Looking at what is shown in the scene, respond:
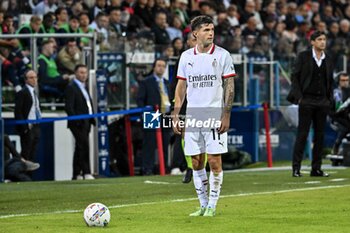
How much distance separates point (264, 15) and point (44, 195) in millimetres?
15639

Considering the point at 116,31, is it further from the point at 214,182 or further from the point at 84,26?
the point at 214,182

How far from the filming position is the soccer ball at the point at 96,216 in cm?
1141

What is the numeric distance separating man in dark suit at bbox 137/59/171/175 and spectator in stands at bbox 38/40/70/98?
1.59 metres

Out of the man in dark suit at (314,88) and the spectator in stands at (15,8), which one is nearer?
the man in dark suit at (314,88)

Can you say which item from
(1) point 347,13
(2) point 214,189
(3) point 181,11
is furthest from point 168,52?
(1) point 347,13

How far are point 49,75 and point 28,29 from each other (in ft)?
3.39

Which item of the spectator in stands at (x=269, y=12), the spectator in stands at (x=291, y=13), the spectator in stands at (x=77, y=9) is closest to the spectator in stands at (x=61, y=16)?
the spectator in stands at (x=77, y=9)

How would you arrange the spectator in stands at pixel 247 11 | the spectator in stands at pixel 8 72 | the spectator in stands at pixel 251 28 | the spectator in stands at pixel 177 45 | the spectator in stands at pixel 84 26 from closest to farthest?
the spectator in stands at pixel 8 72 < the spectator in stands at pixel 84 26 < the spectator in stands at pixel 177 45 < the spectator in stands at pixel 251 28 < the spectator in stands at pixel 247 11

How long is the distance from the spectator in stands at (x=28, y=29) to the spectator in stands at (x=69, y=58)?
0.67 metres

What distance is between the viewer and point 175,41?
23.7 metres

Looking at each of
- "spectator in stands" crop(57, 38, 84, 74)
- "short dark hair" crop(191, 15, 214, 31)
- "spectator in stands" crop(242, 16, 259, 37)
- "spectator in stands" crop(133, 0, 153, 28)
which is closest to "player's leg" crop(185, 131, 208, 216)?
"short dark hair" crop(191, 15, 214, 31)

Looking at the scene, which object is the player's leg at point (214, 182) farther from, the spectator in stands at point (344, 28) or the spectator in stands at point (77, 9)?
the spectator in stands at point (344, 28)

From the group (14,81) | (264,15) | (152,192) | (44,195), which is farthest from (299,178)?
(264,15)

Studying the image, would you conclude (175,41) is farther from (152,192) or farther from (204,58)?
(204,58)
